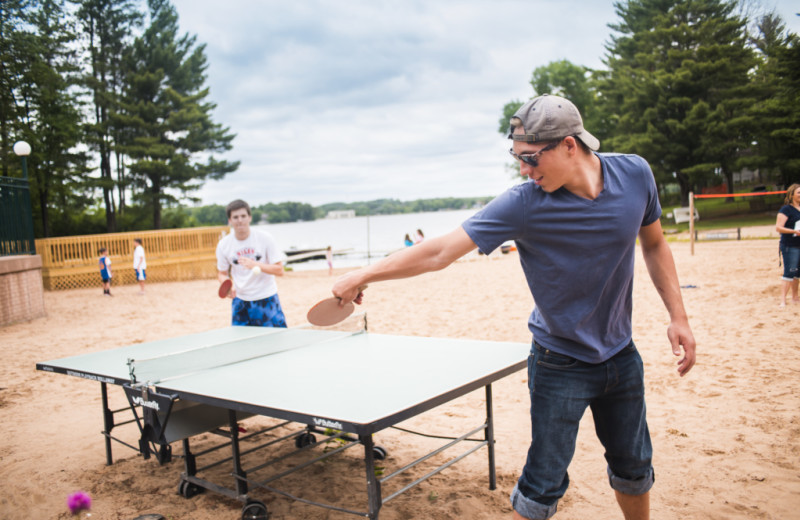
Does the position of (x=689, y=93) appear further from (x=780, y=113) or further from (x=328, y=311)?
(x=328, y=311)

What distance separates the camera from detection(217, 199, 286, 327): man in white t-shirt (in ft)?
18.3

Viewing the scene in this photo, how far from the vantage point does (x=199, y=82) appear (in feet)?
109

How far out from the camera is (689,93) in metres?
36.4

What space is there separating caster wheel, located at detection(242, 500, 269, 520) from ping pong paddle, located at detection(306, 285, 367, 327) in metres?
1.53

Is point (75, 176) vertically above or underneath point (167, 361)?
above

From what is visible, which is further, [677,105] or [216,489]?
[677,105]

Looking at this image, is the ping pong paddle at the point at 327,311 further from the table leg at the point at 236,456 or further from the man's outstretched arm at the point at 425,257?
the table leg at the point at 236,456

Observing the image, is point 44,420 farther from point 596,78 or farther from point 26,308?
point 596,78

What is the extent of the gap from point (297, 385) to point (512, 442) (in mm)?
2290

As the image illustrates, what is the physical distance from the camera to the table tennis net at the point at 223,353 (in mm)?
3479

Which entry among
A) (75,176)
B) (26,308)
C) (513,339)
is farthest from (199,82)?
(513,339)

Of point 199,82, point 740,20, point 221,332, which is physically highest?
point 740,20

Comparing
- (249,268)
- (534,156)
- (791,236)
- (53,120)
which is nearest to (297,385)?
(534,156)

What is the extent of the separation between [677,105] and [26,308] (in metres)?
37.9
